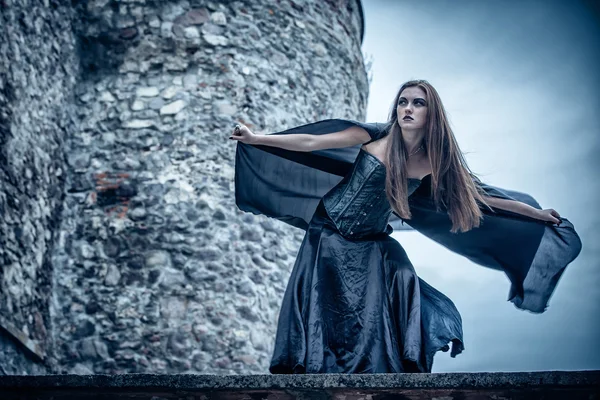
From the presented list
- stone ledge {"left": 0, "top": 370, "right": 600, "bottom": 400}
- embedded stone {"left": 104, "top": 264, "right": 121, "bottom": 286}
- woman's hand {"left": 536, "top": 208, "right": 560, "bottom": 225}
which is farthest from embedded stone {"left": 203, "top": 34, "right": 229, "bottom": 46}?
stone ledge {"left": 0, "top": 370, "right": 600, "bottom": 400}

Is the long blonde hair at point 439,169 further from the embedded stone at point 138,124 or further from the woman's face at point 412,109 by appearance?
the embedded stone at point 138,124

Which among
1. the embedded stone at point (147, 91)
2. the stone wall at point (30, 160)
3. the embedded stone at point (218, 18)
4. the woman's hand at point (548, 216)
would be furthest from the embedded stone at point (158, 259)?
the woman's hand at point (548, 216)

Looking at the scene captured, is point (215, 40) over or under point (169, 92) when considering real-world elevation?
over

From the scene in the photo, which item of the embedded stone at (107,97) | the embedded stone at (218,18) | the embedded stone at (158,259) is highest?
the embedded stone at (218,18)

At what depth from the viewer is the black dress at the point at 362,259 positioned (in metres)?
3.54

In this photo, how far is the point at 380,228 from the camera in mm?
3836

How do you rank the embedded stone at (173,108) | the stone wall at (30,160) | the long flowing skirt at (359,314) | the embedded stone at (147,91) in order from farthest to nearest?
the embedded stone at (147,91)
the embedded stone at (173,108)
the stone wall at (30,160)
the long flowing skirt at (359,314)

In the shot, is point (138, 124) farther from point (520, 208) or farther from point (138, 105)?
point (520, 208)

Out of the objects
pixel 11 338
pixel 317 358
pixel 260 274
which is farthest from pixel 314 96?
pixel 317 358

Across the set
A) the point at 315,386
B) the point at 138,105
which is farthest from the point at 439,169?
the point at 138,105

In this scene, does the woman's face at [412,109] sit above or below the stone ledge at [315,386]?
above

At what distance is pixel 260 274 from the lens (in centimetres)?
667

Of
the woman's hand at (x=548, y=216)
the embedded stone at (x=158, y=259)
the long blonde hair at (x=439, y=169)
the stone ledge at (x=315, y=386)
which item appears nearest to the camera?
the stone ledge at (x=315, y=386)

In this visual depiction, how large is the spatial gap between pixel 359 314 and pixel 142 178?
371cm
